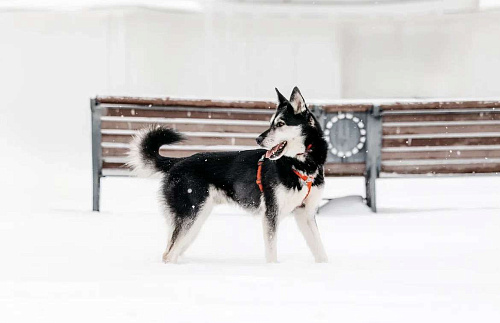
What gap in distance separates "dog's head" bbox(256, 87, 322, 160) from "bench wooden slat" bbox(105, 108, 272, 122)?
3552 mm

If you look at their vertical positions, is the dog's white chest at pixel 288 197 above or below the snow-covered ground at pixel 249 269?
above

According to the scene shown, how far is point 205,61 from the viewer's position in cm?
1492

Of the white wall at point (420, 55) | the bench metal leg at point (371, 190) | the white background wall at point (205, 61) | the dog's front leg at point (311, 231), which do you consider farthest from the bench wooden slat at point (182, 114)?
the white wall at point (420, 55)

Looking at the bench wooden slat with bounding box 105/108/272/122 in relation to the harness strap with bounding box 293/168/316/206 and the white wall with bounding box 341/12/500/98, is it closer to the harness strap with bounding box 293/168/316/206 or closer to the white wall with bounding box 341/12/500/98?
the harness strap with bounding box 293/168/316/206

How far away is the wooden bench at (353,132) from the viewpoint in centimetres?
761

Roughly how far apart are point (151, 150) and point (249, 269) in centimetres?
112

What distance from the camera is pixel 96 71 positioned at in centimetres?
1438

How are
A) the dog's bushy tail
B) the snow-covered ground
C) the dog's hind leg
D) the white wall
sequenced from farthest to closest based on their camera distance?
the white wall → the dog's bushy tail → the dog's hind leg → the snow-covered ground

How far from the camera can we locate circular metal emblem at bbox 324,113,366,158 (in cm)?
769

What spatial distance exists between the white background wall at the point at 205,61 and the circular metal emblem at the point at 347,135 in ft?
21.7

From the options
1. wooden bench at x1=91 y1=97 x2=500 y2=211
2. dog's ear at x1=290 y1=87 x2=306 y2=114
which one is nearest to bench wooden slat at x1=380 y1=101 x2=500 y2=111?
wooden bench at x1=91 y1=97 x2=500 y2=211

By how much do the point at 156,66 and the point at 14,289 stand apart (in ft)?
38.5

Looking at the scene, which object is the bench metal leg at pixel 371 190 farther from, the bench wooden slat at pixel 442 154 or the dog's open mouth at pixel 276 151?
the dog's open mouth at pixel 276 151

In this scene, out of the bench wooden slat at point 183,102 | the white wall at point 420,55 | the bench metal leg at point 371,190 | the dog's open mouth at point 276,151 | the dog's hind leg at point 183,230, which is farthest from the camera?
the white wall at point 420,55
